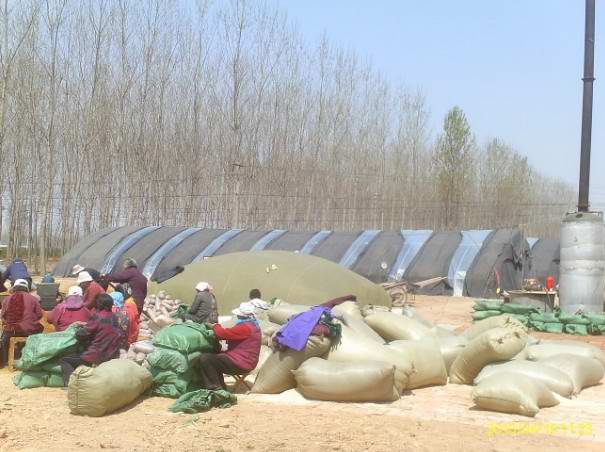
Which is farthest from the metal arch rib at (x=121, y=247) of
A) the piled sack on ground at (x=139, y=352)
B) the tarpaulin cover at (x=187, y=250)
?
the piled sack on ground at (x=139, y=352)

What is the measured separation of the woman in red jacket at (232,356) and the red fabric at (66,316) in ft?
8.01

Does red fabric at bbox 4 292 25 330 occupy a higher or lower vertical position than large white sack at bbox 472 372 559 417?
higher

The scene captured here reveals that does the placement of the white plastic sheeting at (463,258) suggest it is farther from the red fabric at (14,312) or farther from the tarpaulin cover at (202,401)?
the tarpaulin cover at (202,401)

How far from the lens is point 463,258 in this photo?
1908 cm

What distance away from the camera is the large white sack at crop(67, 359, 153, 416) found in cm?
605

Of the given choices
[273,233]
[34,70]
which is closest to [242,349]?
[273,233]

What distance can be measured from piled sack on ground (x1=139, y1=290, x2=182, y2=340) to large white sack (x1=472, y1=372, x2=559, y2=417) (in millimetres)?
4921

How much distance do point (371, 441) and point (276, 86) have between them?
25290 millimetres

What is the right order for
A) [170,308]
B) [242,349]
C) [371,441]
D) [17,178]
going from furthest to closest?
1. [17,178]
2. [170,308]
3. [242,349]
4. [371,441]

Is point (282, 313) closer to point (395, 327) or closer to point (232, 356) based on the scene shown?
point (395, 327)

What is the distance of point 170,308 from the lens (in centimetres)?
1191

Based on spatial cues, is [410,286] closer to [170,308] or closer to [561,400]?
[170,308]

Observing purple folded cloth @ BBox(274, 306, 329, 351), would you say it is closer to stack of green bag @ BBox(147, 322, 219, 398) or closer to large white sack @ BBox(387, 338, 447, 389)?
stack of green bag @ BBox(147, 322, 219, 398)

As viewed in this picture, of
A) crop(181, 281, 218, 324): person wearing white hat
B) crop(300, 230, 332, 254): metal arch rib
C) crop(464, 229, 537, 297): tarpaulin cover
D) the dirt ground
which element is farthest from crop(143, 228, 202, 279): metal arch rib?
the dirt ground
